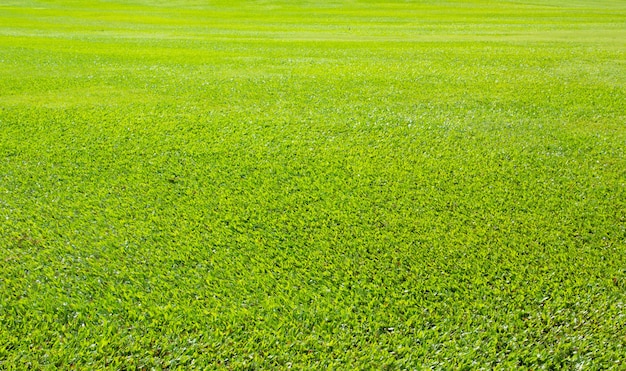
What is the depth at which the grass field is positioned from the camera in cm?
215

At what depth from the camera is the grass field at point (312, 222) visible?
7.06ft

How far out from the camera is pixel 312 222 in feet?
10.2

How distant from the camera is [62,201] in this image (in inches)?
129

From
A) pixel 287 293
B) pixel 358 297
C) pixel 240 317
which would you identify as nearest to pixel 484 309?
pixel 358 297

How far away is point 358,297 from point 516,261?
0.88 m

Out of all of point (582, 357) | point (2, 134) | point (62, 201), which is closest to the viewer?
point (582, 357)

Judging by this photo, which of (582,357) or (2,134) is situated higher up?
(2,134)

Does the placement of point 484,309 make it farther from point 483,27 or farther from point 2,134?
point 483,27

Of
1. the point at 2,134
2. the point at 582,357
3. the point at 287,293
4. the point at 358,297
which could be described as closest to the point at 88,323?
the point at 287,293

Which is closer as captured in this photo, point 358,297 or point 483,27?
point 358,297

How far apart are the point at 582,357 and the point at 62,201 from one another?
2892mm

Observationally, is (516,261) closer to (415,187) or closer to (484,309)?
(484,309)

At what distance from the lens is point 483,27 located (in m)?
15.5

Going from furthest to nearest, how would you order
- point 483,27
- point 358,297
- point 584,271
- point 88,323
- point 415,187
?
point 483,27
point 415,187
point 584,271
point 358,297
point 88,323
